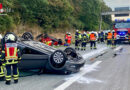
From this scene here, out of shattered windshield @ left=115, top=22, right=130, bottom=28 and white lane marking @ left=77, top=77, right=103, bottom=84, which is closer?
white lane marking @ left=77, top=77, right=103, bottom=84

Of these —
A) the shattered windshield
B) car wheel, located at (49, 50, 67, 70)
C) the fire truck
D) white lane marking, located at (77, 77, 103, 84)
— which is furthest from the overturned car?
the shattered windshield

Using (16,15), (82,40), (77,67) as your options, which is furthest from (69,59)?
(16,15)

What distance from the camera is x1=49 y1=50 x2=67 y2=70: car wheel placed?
7.03m

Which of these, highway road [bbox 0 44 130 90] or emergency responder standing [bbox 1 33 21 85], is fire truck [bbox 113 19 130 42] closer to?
highway road [bbox 0 44 130 90]

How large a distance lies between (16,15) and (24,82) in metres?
17.3

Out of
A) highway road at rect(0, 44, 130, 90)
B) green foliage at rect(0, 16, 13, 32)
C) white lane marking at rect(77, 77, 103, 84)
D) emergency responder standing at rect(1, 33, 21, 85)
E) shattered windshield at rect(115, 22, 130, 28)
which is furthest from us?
shattered windshield at rect(115, 22, 130, 28)

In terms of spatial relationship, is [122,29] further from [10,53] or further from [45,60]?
[10,53]

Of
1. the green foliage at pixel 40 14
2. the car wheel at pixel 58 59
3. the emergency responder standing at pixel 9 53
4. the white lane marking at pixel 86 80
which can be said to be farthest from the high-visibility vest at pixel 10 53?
the green foliage at pixel 40 14

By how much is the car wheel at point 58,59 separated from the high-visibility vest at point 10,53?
1.33 meters

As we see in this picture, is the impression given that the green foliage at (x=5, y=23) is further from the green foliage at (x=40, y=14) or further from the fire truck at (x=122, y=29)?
the fire truck at (x=122, y=29)

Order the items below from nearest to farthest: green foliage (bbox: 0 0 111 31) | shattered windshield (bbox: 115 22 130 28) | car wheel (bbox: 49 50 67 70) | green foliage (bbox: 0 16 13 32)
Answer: car wheel (bbox: 49 50 67 70)
green foliage (bbox: 0 16 13 32)
green foliage (bbox: 0 0 111 31)
shattered windshield (bbox: 115 22 130 28)

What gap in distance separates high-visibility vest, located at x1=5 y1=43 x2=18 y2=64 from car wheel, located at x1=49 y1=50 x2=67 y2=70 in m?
1.33

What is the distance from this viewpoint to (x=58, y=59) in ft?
23.1

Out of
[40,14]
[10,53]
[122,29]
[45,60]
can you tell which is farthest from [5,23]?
[10,53]
